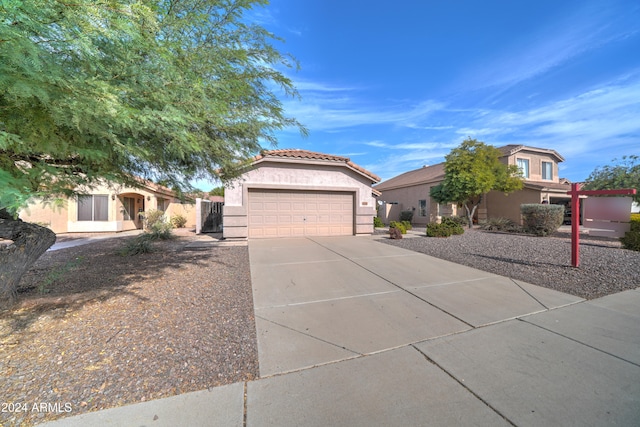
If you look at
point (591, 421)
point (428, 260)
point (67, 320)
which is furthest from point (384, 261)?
point (67, 320)

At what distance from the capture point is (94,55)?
2.17 metres

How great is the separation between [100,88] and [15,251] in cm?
354

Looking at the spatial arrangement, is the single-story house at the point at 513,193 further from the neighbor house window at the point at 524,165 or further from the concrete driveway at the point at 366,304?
the concrete driveway at the point at 366,304

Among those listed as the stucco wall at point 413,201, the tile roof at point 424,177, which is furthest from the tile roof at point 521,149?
the stucco wall at point 413,201

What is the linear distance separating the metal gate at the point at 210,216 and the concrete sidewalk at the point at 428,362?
38.0 ft

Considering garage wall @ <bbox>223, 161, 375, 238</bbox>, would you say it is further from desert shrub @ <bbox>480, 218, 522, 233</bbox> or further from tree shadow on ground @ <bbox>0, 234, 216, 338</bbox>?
desert shrub @ <bbox>480, 218, 522, 233</bbox>

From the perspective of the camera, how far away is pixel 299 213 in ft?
39.5

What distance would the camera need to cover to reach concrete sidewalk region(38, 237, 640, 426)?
202 cm

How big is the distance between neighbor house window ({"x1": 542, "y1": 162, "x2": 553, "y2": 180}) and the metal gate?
2540 centimetres

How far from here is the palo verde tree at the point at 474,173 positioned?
15.8 m

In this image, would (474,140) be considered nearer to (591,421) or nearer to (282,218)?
(282,218)

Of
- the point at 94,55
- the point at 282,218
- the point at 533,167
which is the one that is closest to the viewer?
the point at 94,55

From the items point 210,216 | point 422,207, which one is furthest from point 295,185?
point 422,207

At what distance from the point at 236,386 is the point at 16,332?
3.03 m
